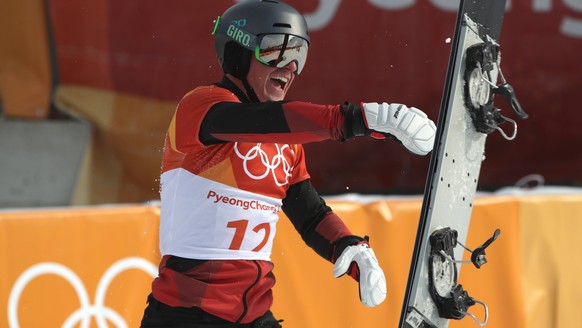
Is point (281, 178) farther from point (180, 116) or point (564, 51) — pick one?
point (564, 51)

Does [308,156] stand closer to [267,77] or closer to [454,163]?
[454,163]

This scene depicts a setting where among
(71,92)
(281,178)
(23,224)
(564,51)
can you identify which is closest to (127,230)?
(23,224)

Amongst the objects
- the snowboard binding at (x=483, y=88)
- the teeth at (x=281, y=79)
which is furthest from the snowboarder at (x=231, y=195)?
the snowboard binding at (x=483, y=88)

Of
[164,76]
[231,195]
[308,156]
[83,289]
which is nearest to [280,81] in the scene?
[231,195]

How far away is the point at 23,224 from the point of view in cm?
423

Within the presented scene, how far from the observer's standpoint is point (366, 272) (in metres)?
3.26

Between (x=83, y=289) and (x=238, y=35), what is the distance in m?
1.63

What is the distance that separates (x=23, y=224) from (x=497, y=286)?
2.47m

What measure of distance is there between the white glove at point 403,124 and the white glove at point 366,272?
647mm

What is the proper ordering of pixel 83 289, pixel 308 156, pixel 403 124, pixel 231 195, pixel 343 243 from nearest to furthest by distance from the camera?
pixel 403 124 < pixel 231 195 < pixel 343 243 < pixel 83 289 < pixel 308 156

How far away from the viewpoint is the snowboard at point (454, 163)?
335 centimetres

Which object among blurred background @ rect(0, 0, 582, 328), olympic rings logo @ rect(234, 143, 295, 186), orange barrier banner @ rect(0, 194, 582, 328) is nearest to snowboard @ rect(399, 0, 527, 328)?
olympic rings logo @ rect(234, 143, 295, 186)

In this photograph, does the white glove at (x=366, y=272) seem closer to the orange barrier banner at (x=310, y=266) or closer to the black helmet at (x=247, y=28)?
the black helmet at (x=247, y=28)

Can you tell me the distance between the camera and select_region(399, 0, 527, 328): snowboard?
3.35 meters
